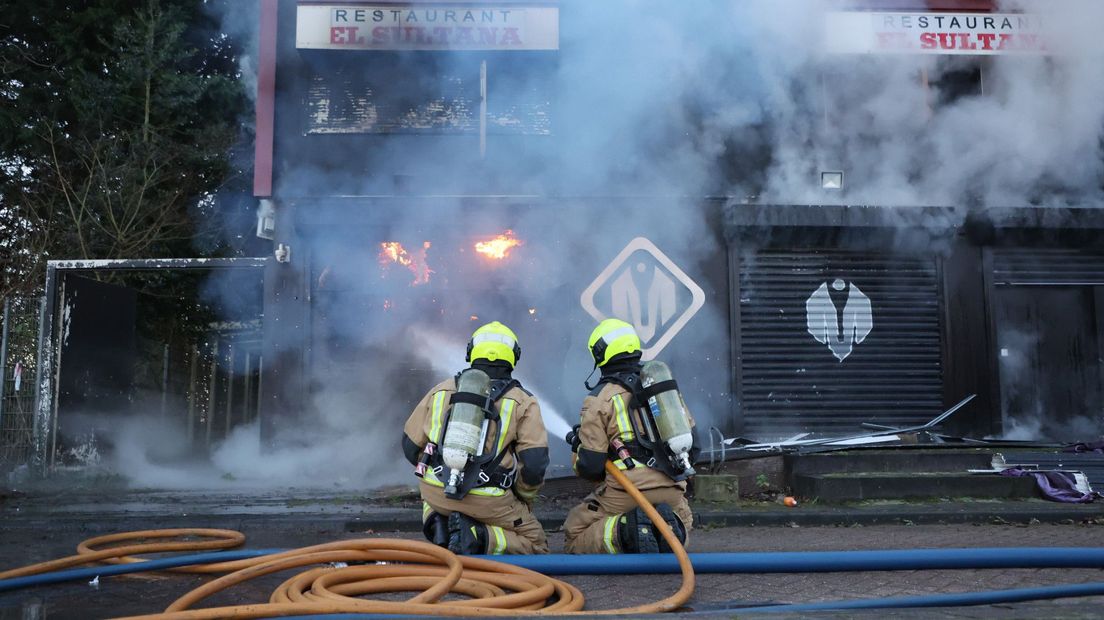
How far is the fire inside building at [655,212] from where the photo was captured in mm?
9008

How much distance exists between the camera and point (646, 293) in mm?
9094

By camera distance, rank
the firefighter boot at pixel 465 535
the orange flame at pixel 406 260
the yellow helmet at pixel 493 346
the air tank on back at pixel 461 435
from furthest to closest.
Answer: the orange flame at pixel 406 260
the yellow helmet at pixel 493 346
the firefighter boot at pixel 465 535
the air tank on back at pixel 461 435

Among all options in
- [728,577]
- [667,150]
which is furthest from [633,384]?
[667,150]

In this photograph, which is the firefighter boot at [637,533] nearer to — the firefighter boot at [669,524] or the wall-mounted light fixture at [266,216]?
the firefighter boot at [669,524]

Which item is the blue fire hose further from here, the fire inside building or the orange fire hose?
the fire inside building

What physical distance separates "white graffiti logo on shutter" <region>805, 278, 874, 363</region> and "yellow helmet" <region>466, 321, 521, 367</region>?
542 centimetres

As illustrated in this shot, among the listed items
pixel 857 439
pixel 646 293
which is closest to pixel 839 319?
pixel 857 439

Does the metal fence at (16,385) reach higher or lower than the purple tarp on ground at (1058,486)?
higher

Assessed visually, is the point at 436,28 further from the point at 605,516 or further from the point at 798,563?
the point at 798,563

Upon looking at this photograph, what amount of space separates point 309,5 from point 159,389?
21.2 ft

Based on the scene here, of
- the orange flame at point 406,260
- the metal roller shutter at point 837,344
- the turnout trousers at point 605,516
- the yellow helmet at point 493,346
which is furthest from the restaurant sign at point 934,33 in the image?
the turnout trousers at point 605,516

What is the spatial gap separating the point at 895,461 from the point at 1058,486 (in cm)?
116

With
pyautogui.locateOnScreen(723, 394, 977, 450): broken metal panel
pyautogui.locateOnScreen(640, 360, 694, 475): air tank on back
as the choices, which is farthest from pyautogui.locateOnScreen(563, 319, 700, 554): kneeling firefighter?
pyautogui.locateOnScreen(723, 394, 977, 450): broken metal panel

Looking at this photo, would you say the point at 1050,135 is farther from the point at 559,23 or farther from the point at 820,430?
the point at 559,23
